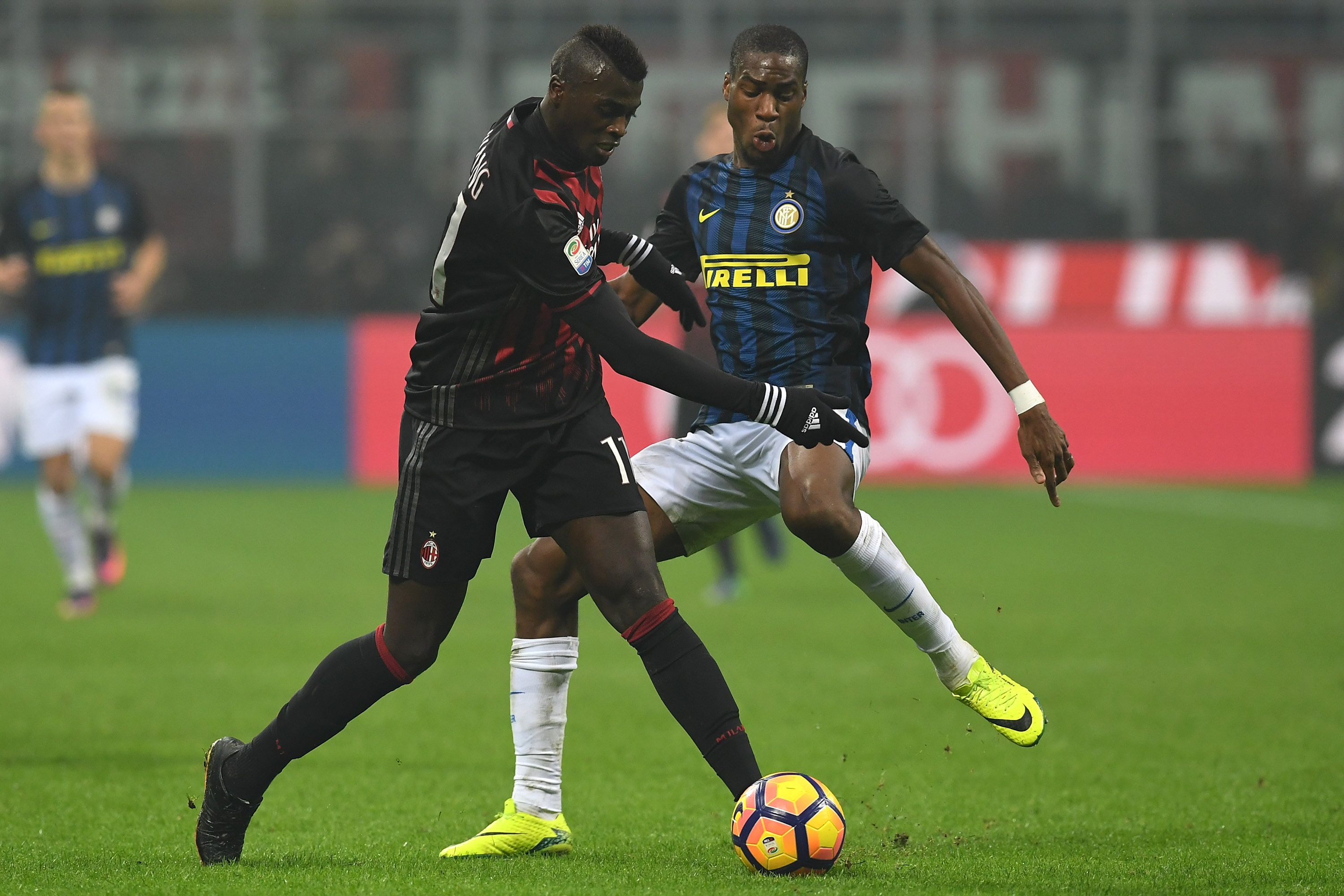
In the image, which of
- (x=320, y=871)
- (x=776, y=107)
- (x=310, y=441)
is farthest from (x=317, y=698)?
(x=310, y=441)

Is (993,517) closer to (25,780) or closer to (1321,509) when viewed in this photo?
(1321,509)

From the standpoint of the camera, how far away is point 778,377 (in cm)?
509

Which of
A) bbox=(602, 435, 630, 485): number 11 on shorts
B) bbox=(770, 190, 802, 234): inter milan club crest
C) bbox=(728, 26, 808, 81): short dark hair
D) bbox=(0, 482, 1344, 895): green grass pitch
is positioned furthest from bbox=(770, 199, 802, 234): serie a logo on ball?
bbox=(0, 482, 1344, 895): green grass pitch

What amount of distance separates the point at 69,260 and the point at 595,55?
21.4ft

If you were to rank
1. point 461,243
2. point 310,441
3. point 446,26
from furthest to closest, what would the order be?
1. point 446,26
2. point 310,441
3. point 461,243

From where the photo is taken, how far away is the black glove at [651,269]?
15.5 feet

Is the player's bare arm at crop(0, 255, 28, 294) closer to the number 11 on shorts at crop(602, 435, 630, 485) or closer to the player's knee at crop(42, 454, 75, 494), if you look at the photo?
the player's knee at crop(42, 454, 75, 494)

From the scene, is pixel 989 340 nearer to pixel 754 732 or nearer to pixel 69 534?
pixel 754 732

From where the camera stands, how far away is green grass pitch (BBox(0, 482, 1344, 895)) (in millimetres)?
4387

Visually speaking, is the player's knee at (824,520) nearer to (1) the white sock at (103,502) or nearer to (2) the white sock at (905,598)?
(2) the white sock at (905,598)

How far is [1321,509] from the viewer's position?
47.4 feet

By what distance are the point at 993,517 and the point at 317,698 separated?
1039 cm

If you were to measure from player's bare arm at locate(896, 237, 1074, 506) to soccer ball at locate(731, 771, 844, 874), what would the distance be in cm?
103

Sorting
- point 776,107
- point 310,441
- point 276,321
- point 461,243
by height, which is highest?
point 776,107
